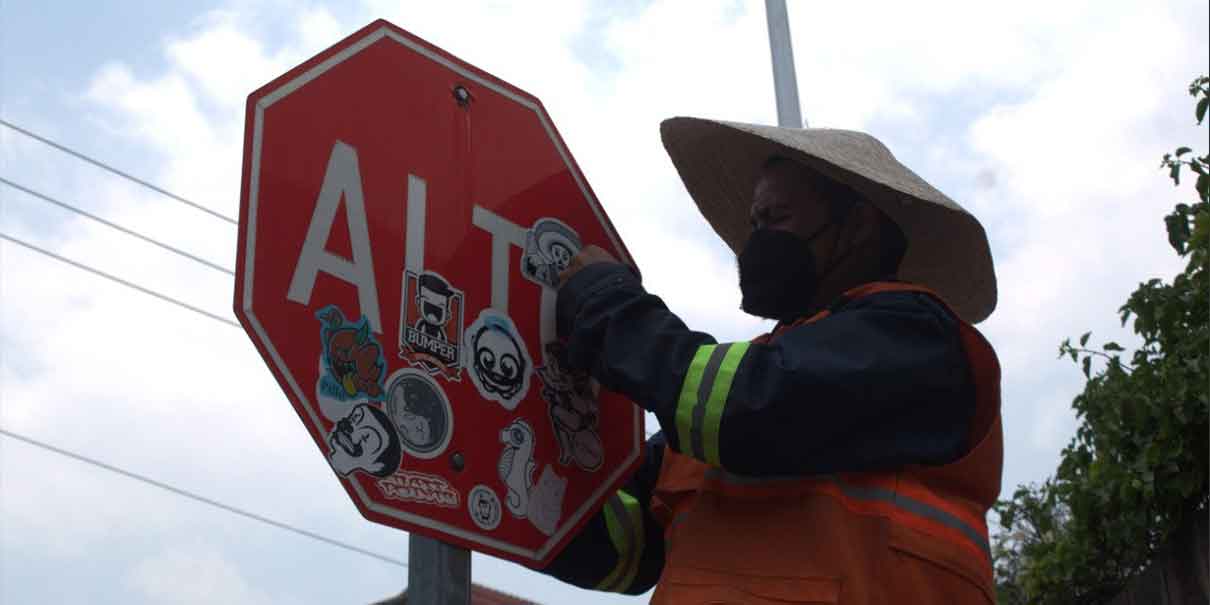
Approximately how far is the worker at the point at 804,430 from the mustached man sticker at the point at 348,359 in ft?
1.26

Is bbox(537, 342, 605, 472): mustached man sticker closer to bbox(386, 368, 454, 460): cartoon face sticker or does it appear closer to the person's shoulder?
bbox(386, 368, 454, 460): cartoon face sticker

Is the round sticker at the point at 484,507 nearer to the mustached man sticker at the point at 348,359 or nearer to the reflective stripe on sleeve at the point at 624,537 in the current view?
the mustached man sticker at the point at 348,359

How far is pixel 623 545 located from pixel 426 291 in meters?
0.73

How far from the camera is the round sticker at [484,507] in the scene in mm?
2152

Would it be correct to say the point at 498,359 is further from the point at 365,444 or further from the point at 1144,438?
the point at 1144,438

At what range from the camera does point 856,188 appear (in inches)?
108

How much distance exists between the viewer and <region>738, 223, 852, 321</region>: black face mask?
→ 8.67ft

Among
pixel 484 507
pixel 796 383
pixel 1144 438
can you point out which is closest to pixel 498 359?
pixel 484 507

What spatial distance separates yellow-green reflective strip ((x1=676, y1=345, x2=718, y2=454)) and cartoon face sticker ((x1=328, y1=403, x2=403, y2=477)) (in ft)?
1.40

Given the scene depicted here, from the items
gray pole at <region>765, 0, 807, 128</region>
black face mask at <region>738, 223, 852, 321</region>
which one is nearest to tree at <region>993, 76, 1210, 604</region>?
gray pole at <region>765, 0, 807, 128</region>

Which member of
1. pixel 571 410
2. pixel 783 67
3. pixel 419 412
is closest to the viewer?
pixel 419 412

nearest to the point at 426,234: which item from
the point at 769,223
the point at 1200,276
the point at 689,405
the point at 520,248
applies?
the point at 520,248

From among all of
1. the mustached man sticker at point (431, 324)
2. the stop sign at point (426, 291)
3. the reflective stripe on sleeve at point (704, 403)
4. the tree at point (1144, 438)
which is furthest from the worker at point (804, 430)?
the tree at point (1144, 438)

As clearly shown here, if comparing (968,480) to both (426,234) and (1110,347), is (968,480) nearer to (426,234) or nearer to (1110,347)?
(426,234)
